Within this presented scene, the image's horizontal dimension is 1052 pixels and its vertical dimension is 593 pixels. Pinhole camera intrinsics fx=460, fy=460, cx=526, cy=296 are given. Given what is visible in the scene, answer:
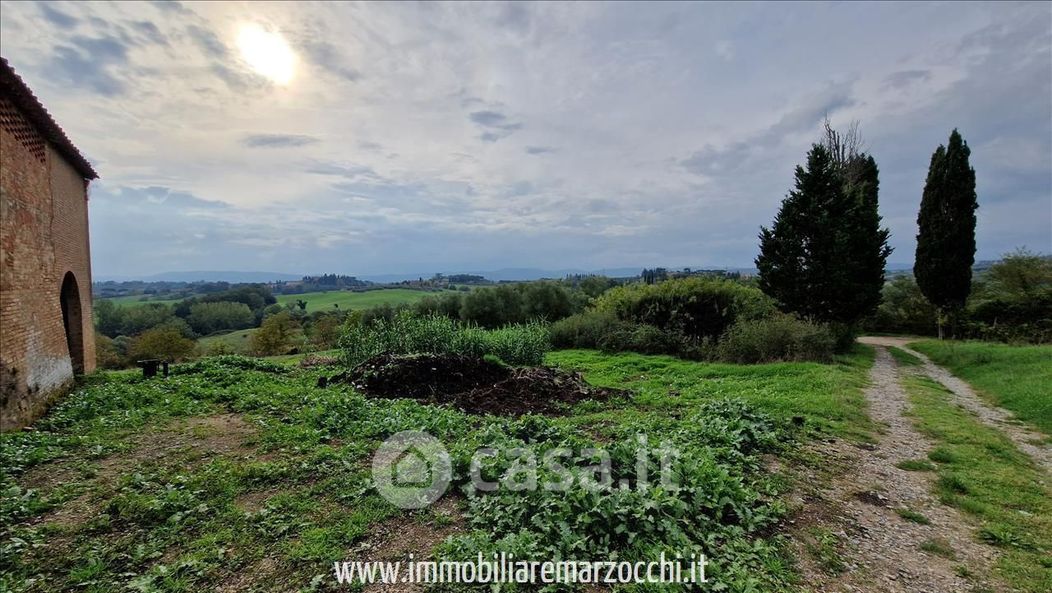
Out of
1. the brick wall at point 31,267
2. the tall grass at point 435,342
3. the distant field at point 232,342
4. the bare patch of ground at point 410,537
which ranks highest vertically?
the brick wall at point 31,267

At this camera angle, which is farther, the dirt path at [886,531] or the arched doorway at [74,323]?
the arched doorway at [74,323]

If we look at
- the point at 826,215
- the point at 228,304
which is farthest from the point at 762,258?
the point at 228,304

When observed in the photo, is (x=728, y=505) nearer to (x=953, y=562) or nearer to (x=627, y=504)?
(x=627, y=504)

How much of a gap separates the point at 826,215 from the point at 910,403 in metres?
9.78

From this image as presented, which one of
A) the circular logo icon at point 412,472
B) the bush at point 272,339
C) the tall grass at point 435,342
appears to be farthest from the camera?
the bush at point 272,339

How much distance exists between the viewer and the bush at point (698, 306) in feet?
53.2

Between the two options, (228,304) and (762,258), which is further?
(228,304)

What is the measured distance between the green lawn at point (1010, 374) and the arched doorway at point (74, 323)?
20.5 m

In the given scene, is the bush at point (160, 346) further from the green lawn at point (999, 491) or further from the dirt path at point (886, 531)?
the green lawn at point (999, 491)

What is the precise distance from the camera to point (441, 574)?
10.5 feet

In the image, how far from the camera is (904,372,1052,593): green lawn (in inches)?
140

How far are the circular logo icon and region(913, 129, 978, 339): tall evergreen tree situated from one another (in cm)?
Result: 2424

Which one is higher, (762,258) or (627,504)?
(762,258)

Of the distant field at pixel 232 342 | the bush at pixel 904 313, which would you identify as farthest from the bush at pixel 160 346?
the bush at pixel 904 313
